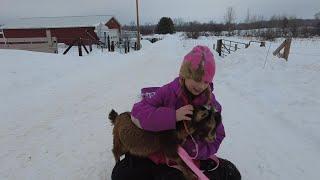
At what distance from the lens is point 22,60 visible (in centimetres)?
943

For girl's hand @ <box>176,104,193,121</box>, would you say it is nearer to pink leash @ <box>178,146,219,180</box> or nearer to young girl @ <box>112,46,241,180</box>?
young girl @ <box>112,46,241,180</box>

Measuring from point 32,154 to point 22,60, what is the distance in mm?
6806

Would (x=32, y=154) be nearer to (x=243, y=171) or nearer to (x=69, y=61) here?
(x=243, y=171)

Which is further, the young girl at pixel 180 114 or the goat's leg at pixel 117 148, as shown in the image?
the goat's leg at pixel 117 148

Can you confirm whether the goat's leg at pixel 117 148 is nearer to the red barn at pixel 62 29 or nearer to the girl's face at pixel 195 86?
the girl's face at pixel 195 86

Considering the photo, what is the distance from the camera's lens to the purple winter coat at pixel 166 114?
2.09m

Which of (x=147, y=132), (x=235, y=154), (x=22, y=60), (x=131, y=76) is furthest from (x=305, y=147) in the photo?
(x=22, y=60)

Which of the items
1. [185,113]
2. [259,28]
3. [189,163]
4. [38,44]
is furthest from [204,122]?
[259,28]

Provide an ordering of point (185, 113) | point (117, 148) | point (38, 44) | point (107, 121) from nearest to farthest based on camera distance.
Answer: point (185, 113) → point (117, 148) → point (107, 121) → point (38, 44)

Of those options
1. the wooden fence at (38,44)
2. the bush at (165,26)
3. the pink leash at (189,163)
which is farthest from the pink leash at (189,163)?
the bush at (165,26)

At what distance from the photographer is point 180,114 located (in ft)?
6.64

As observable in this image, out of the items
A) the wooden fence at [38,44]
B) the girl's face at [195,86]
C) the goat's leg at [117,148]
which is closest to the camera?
the girl's face at [195,86]

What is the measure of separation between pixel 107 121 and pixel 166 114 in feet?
8.42

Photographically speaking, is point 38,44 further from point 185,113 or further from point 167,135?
point 185,113
